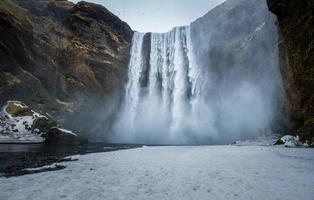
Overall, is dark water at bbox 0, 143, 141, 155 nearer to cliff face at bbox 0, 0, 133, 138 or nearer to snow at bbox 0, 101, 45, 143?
snow at bbox 0, 101, 45, 143

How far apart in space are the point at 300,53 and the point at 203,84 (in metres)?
26.7

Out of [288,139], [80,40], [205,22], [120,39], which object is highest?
[205,22]

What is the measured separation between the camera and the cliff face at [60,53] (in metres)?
37.2

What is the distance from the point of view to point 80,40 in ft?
159

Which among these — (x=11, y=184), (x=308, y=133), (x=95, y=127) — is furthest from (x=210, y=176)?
(x=95, y=127)

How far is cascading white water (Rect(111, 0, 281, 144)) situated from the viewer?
38188 mm

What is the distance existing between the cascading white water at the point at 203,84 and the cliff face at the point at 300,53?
1308 centimetres

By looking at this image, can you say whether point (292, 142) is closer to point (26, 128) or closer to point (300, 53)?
point (300, 53)

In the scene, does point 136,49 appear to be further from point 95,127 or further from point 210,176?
point 210,176

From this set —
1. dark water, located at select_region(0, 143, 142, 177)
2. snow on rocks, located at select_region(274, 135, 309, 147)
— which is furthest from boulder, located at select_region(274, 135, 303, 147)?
dark water, located at select_region(0, 143, 142, 177)

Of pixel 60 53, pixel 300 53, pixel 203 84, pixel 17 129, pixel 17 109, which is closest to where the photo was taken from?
pixel 300 53

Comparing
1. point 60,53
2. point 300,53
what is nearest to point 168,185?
point 300,53

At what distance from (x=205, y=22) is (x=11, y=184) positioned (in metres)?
54.3

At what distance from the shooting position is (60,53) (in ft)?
148
